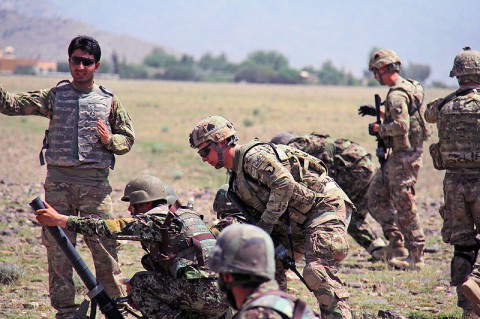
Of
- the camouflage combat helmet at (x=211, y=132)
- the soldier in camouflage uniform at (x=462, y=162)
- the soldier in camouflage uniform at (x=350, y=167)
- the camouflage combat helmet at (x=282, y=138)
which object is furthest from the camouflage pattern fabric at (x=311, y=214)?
the camouflage combat helmet at (x=282, y=138)

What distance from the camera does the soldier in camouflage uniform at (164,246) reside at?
6086mm

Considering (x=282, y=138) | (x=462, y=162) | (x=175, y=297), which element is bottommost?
(x=175, y=297)

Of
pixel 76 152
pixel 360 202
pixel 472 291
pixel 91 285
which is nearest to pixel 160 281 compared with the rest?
pixel 91 285

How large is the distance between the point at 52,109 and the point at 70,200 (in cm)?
85

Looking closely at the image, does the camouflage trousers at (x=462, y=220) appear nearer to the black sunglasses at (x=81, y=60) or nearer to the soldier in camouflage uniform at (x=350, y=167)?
the soldier in camouflage uniform at (x=350, y=167)

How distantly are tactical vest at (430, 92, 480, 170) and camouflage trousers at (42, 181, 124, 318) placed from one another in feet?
10.4

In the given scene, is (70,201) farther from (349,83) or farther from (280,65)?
(280,65)

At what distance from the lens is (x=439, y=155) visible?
25.1 ft

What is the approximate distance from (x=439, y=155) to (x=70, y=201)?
3.43m

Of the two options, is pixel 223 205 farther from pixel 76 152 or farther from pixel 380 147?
pixel 380 147

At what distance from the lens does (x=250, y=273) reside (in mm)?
4227

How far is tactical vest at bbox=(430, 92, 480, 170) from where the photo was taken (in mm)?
7359

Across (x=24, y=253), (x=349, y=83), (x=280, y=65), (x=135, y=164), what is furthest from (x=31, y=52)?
(x=24, y=253)

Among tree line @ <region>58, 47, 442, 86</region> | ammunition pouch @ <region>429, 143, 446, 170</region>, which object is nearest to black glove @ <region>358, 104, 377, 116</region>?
ammunition pouch @ <region>429, 143, 446, 170</region>
